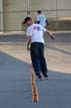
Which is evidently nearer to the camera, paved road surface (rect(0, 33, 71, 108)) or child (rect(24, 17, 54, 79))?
paved road surface (rect(0, 33, 71, 108))

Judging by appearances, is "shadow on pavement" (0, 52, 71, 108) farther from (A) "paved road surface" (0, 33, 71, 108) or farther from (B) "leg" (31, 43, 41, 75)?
(B) "leg" (31, 43, 41, 75)

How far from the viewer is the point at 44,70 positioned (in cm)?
1386

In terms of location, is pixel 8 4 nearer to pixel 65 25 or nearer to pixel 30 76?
pixel 65 25

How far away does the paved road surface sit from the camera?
10227 mm

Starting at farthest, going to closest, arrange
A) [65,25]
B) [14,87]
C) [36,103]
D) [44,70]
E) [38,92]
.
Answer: [65,25] → [44,70] → [14,87] → [38,92] → [36,103]

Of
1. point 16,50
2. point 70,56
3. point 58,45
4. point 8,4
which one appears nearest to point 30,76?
point 70,56

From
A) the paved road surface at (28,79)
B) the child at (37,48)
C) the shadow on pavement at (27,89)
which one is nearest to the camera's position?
the shadow on pavement at (27,89)

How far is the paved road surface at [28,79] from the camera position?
10.2 meters

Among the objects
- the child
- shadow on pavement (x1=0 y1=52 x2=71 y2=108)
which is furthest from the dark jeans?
shadow on pavement (x1=0 y1=52 x2=71 y2=108)

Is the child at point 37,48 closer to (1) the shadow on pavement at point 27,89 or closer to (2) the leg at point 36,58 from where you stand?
(2) the leg at point 36,58

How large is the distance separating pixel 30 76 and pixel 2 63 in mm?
3980

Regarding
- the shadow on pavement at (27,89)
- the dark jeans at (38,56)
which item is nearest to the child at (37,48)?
the dark jeans at (38,56)

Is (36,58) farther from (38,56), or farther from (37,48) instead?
(37,48)

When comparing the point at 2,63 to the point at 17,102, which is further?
the point at 2,63
